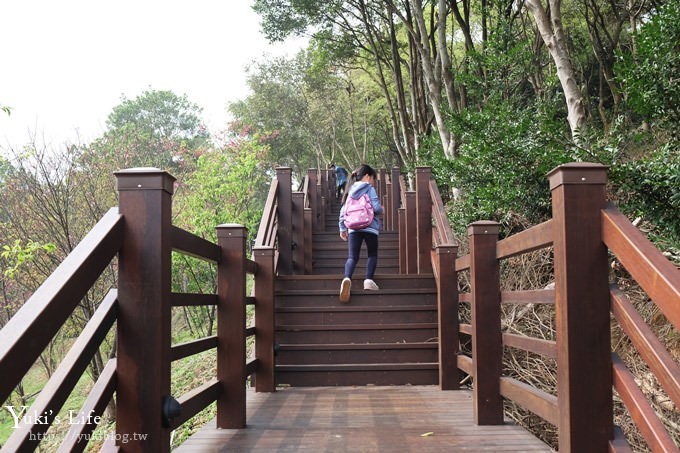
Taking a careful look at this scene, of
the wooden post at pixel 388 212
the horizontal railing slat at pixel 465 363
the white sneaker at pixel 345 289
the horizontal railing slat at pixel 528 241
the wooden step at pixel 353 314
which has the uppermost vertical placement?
the wooden post at pixel 388 212

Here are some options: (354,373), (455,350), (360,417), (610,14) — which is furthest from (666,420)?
(610,14)

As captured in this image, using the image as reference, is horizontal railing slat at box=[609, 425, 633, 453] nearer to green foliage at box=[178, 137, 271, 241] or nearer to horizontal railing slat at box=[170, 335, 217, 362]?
horizontal railing slat at box=[170, 335, 217, 362]

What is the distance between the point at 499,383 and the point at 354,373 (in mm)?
1993

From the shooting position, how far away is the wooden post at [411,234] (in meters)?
7.23

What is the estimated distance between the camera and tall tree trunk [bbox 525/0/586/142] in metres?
5.59

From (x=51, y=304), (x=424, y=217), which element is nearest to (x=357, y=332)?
(x=424, y=217)

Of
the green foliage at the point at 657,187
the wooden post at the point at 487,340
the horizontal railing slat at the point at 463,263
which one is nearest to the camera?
the wooden post at the point at 487,340

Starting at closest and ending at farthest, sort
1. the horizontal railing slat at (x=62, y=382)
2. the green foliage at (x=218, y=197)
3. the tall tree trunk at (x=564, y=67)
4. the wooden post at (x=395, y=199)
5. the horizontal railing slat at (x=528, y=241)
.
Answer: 1. the horizontal railing slat at (x=62, y=382)
2. the horizontal railing slat at (x=528, y=241)
3. the tall tree trunk at (x=564, y=67)
4. the wooden post at (x=395, y=199)
5. the green foliage at (x=218, y=197)

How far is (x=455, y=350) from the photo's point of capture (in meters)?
4.69

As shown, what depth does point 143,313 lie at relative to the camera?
7.06 ft

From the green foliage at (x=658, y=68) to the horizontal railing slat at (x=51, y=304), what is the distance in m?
3.84

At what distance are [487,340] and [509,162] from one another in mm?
2736

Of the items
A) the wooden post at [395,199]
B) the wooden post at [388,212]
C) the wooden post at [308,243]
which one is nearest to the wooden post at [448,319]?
the wooden post at [308,243]

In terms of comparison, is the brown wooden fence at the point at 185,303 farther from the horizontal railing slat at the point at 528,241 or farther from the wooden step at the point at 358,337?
the wooden step at the point at 358,337
